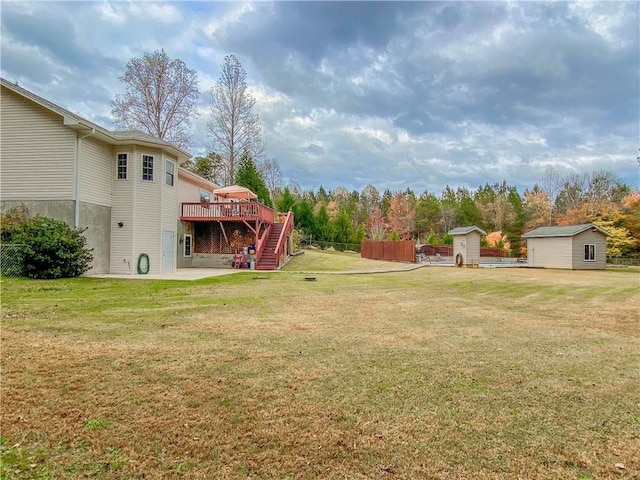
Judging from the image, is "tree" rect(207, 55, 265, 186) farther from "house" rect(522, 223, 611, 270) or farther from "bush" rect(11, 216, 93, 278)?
"house" rect(522, 223, 611, 270)

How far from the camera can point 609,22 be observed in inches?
561

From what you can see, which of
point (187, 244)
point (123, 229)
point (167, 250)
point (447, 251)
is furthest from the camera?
point (447, 251)

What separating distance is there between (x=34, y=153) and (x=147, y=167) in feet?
12.9

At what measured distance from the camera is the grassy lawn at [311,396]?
89.8 inches

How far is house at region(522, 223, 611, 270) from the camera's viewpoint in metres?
25.8

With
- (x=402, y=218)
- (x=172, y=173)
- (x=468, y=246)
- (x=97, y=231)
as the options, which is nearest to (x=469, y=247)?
(x=468, y=246)

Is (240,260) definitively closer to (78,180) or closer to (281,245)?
(281,245)

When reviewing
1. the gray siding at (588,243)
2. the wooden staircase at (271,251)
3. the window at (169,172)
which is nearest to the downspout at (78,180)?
the window at (169,172)

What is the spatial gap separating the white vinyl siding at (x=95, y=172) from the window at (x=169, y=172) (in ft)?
7.32

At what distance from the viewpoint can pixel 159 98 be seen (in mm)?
27219

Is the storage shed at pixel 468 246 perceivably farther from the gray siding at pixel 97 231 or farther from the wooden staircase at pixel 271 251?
the gray siding at pixel 97 231

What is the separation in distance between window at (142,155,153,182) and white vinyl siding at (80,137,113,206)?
4.18 ft

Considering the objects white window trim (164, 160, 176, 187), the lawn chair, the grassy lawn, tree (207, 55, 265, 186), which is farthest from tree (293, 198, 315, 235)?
the grassy lawn

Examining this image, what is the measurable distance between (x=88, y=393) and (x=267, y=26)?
16220mm
